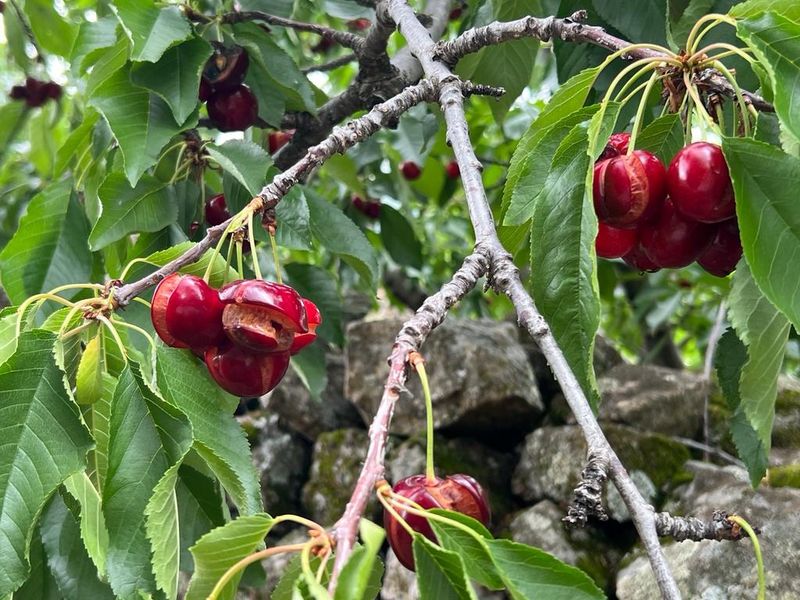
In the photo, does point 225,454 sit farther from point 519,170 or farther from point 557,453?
point 557,453

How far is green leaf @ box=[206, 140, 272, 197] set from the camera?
1.28 metres

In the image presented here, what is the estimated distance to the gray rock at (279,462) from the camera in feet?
8.98

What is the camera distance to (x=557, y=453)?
2.24 meters

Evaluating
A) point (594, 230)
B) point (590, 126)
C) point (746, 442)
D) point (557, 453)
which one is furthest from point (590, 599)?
point (557, 453)

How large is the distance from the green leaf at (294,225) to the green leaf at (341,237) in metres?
0.20

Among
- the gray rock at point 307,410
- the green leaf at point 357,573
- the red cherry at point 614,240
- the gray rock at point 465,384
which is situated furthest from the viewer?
the gray rock at point 307,410

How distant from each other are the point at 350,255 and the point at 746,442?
836 mm

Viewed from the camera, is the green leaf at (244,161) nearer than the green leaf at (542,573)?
No

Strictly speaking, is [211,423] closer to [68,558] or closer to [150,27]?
[68,558]

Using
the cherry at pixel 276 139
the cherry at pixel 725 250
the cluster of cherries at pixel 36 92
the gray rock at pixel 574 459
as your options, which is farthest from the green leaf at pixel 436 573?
the cluster of cherries at pixel 36 92

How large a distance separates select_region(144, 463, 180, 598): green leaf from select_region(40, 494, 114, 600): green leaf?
31 centimetres

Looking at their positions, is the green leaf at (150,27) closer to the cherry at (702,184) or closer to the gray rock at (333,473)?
the cherry at (702,184)

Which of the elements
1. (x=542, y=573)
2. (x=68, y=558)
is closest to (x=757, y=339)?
(x=542, y=573)

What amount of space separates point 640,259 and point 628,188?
163 mm
